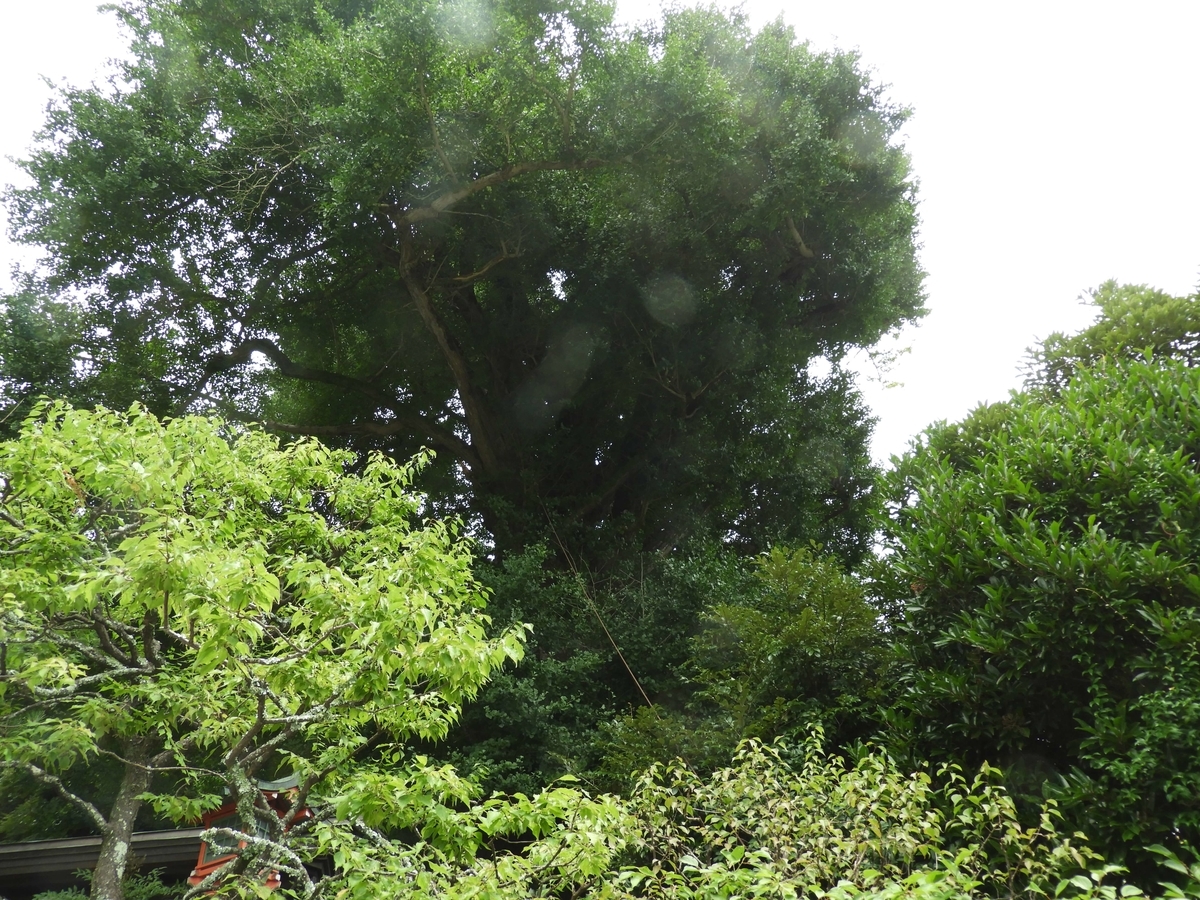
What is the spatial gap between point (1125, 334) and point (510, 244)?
22.3 feet

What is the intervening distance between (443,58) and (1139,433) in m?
6.87

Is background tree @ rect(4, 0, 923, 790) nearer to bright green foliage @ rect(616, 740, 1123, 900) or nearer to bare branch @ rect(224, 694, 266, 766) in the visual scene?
bright green foliage @ rect(616, 740, 1123, 900)

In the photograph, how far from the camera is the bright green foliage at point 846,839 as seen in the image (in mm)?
2822

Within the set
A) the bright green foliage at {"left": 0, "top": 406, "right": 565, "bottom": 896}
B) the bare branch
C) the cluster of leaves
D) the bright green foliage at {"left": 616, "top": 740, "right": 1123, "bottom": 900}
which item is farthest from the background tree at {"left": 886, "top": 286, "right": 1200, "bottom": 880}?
the bare branch

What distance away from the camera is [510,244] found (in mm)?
10383

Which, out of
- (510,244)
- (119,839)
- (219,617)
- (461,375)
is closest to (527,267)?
(510,244)

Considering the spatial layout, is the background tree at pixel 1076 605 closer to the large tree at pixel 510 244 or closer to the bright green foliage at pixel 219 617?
the bright green foliage at pixel 219 617

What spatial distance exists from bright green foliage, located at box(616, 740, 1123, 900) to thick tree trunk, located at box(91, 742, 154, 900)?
2558mm

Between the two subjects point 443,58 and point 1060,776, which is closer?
point 1060,776

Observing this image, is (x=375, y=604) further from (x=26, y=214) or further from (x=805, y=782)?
(x=26, y=214)

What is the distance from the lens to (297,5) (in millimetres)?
10133

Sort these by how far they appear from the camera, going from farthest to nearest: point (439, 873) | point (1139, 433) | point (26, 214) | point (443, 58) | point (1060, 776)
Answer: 1. point (26, 214)
2. point (443, 58)
3. point (1139, 433)
4. point (1060, 776)
5. point (439, 873)

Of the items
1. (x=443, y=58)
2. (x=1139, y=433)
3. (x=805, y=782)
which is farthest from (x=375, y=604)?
(x=443, y=58)

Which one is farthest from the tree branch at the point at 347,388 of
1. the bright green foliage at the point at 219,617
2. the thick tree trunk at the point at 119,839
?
the thick tree trunk at the point at 119,839
